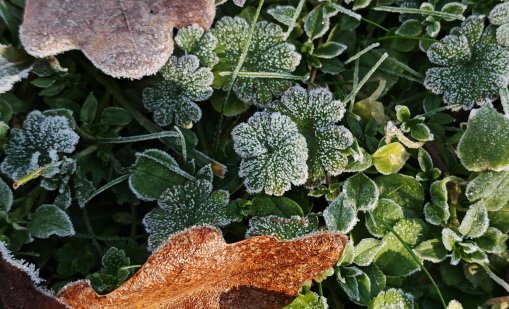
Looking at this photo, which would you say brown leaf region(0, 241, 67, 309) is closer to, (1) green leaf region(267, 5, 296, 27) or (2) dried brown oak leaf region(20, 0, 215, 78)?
(2) dried brown oak leaf region(20, 0, 215, 78)

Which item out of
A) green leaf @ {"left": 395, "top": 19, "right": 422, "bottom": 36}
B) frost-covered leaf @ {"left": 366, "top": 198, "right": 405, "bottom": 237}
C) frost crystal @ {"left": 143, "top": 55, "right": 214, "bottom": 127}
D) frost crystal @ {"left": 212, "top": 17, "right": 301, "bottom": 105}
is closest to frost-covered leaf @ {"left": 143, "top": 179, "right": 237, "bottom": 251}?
frost crystal @ {"left": 143, "top": 55, "right": 214, "bottom": 127}

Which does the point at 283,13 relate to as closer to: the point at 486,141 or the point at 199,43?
the point at 199,43

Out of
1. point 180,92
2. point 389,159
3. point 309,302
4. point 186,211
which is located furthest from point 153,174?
point 389,159

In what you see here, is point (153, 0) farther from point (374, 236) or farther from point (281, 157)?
point (374, 236)

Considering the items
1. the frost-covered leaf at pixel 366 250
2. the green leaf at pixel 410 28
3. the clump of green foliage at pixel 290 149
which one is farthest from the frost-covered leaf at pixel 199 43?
the frost-covered leaf at pixel 366 250

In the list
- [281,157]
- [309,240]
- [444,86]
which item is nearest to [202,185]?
[281,157]
